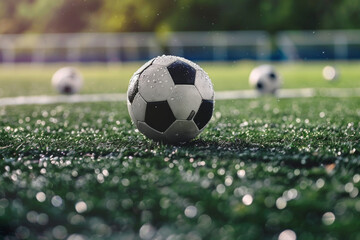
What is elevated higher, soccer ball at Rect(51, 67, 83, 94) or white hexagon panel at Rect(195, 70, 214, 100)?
white hexagon panel at Rect(195, 70, 214, 100)

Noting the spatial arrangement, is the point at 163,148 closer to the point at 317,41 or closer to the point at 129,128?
the point at 129,128

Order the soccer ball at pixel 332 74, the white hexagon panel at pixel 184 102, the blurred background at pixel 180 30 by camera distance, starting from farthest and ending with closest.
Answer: the blurred background at pixel 180 30 < the soccer ball at pixel 332 74 < the white hexagon panel at pixel 184 102

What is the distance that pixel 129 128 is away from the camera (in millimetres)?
4082

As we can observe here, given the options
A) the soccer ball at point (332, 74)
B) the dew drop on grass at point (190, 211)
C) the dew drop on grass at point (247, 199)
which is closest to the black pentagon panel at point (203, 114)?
the dew drop on grass at point (247, 199)

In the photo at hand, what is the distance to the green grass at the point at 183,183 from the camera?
1.74 m

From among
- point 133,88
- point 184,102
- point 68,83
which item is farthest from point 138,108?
point 68,83

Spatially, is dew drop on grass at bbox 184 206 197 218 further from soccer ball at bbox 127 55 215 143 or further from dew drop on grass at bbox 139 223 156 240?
soccer ball at bbox 127 55 215 143

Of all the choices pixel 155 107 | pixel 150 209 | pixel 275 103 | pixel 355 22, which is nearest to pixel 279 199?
pixel 150 209

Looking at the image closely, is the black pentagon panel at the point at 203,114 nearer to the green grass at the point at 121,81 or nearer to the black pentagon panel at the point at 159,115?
the black pentagon panel at the point at 159,115

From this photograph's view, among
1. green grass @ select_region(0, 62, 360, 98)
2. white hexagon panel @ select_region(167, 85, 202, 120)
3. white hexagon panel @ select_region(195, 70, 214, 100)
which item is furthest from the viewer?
green grass @ select_region(0, 62, 360, 98)

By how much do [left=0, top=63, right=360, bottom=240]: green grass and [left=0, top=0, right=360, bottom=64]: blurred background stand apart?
22368 mm

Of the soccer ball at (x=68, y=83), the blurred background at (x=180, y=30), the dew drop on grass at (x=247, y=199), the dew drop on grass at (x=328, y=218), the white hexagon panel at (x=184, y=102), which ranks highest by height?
the dew drop on grass at (x=328, y=218)

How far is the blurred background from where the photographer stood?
25766 mm

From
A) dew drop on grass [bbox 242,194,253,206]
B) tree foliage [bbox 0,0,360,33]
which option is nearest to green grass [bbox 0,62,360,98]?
dew drop on grass [bbox 242,194,253,206]
